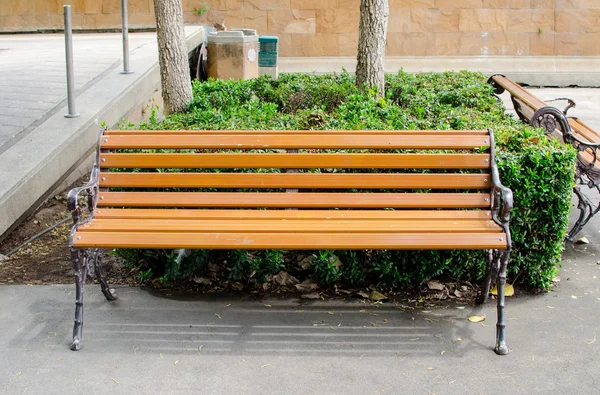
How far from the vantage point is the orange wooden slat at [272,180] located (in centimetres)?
424

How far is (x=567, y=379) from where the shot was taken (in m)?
3.56

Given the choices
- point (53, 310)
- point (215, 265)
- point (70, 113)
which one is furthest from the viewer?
point (70, 113)

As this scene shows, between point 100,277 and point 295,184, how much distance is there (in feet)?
4.22

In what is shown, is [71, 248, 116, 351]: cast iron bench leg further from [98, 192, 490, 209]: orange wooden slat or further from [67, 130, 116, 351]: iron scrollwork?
[98, 192, 490, 209]: orange wooden slat

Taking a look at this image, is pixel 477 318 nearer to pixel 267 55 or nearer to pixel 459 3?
pixel 267 55

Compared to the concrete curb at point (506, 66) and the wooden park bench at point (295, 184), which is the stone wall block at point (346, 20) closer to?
the concrete curb at point (506, 66)

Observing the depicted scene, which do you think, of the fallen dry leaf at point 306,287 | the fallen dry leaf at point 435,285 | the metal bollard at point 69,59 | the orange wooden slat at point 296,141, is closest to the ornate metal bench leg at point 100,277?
the orange wooden slat at point 296,141

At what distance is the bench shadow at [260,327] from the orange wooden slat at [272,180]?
0.73 m

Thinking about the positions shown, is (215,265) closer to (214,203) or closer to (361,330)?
(214,203)

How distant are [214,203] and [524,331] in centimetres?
192

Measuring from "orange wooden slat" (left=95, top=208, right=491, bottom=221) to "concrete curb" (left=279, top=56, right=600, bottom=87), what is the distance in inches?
397

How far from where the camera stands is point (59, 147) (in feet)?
19.1

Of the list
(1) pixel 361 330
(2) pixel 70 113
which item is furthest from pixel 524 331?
(2) pixel 70 113

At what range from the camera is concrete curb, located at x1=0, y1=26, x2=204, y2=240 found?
517 cm
